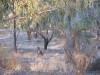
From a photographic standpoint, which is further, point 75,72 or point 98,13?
point 75,72

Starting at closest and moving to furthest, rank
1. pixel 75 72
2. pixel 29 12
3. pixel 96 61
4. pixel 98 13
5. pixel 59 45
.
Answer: pixel 29 12
pixel 98 13
pixel 75 72
pixel 96 61
pixel 59 45

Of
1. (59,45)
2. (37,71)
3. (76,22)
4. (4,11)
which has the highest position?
(4,11)

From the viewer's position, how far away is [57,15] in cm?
1022

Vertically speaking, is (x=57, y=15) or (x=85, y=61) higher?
(x=57, y=15)

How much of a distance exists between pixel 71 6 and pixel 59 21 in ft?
4.85

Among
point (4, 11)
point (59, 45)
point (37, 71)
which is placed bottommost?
point (59, 45)

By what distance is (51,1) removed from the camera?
9336 mm

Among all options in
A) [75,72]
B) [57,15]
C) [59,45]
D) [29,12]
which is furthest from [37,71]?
[59,45]

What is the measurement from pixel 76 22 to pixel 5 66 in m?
5.08

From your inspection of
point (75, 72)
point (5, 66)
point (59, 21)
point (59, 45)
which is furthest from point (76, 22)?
point (59, 45)

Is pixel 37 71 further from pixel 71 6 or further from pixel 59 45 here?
pixel 59 45

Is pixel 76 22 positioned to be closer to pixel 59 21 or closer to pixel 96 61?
pixel 59 21

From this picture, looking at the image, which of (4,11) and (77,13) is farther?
(77,13)

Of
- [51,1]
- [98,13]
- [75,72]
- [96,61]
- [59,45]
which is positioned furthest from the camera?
[59,45]
